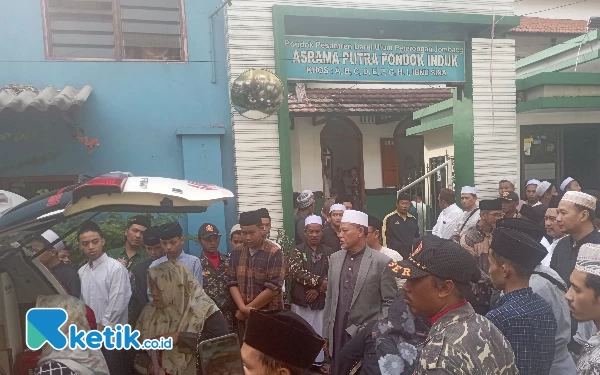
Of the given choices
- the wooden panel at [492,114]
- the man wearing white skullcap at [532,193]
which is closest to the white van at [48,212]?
the wooden panel at [492,114]

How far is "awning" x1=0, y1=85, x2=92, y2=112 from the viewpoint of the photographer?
530 cm

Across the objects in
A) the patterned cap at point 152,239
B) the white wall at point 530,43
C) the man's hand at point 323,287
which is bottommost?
the man's hand at point 323,287

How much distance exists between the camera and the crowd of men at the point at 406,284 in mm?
2004

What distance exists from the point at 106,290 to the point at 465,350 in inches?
126

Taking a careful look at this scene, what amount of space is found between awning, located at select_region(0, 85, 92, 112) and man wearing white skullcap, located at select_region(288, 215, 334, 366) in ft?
10.7

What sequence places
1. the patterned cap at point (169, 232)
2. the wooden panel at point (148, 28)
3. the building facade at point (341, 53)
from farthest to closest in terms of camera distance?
the building facade at point (341, 53), the wooden panel at point (148, 28), the patterned cap at point (169, 232)

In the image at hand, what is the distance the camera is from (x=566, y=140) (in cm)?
Result: 989

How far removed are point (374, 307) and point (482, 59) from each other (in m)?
5.37

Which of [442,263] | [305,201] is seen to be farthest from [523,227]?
[305,201]

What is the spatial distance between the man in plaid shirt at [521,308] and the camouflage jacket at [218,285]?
2866 millimetres

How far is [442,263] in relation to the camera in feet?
6.64

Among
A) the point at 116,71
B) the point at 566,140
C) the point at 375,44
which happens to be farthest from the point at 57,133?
the point at 566,140

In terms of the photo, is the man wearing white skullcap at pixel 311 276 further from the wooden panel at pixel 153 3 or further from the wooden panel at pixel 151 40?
the wooden panel at pixel 153 3

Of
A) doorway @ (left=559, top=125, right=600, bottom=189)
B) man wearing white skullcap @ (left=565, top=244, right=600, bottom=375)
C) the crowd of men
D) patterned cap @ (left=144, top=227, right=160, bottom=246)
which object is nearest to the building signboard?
the crowd of men
